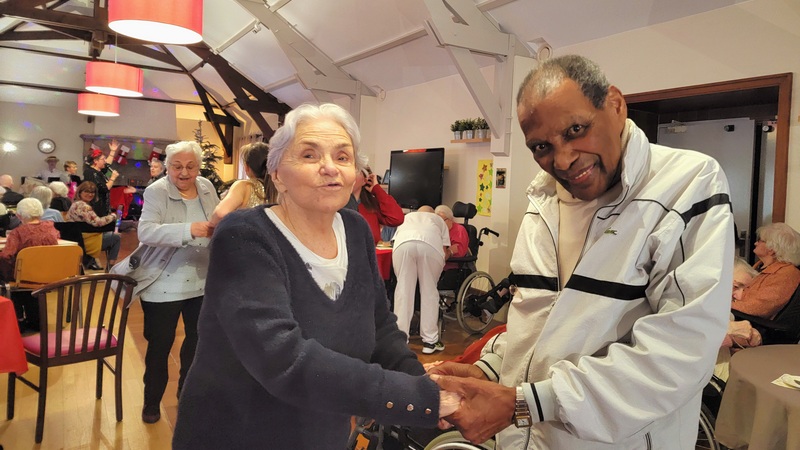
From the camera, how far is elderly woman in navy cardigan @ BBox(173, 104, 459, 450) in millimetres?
1006

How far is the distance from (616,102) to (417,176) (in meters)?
5.61

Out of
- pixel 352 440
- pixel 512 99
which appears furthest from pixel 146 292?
pixel 512 99

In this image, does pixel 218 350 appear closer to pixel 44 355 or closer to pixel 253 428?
pixel 253 428

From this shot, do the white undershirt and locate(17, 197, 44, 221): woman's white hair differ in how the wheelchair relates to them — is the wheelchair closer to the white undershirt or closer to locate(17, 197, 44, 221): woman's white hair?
locate(17, 197, 44, 221): woman's white hair

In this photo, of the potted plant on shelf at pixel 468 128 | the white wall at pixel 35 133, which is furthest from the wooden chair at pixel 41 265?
the white wall at pixel 35 133

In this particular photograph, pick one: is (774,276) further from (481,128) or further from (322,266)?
(481,128)

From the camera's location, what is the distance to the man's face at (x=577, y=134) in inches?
46.1

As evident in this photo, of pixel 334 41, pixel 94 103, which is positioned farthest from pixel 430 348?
pixel 94 103

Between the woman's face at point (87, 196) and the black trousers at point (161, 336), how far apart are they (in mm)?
5090

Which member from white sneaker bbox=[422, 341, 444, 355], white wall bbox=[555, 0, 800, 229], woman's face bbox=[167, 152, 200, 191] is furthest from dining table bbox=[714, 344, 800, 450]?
woman's face bbox=[167, 152, 200, 191]

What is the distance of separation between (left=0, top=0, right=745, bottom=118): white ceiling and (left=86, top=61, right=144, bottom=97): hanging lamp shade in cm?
196

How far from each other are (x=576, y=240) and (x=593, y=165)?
0.23m

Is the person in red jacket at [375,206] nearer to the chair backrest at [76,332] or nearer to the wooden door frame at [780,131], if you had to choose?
the chair backrest at [76,332]

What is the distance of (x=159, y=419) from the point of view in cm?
303
